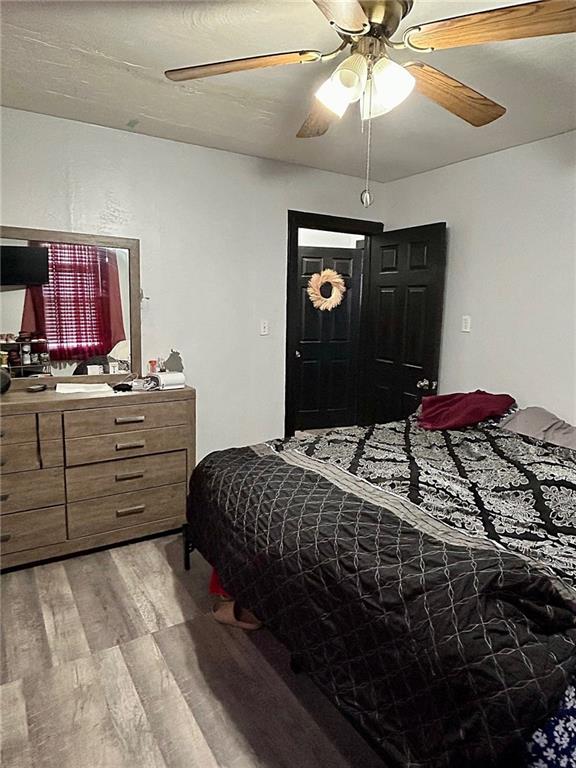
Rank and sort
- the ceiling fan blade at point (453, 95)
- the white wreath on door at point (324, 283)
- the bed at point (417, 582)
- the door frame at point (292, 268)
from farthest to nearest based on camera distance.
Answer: the white wreath on door at point (324, 283) → the door frame at point (292, 268) → the ceiling fan blade at point (453, 95) → the bed at point (417, 582)

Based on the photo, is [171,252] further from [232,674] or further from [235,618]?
[232,674]

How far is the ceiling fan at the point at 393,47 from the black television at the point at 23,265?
154 centimetres

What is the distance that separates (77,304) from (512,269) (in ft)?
9.25

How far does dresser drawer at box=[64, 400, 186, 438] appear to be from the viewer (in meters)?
2.64

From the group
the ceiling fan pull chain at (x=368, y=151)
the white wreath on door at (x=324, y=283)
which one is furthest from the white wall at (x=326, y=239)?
the ceiling fan pull chain at (x=368, y=151)

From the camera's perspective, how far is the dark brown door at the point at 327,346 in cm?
513

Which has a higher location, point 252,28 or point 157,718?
point 252,28

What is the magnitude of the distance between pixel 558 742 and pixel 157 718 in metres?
1.31

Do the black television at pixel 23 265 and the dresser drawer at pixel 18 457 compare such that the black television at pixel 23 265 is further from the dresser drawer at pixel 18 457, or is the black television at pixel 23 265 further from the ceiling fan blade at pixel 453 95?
the ceiling fan blade at pixel 453 95

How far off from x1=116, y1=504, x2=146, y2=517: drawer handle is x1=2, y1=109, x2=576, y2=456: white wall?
793 mm

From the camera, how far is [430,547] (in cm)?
141

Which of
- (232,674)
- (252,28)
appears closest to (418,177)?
(252,28)

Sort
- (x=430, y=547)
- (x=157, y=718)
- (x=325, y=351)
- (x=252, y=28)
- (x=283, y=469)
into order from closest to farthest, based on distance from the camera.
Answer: (x=430, y=547), (x=157, y=718), (x=252, y=28), (x=283, y=469), (x=325, y=351)

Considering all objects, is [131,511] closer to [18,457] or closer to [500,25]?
[18,457]
